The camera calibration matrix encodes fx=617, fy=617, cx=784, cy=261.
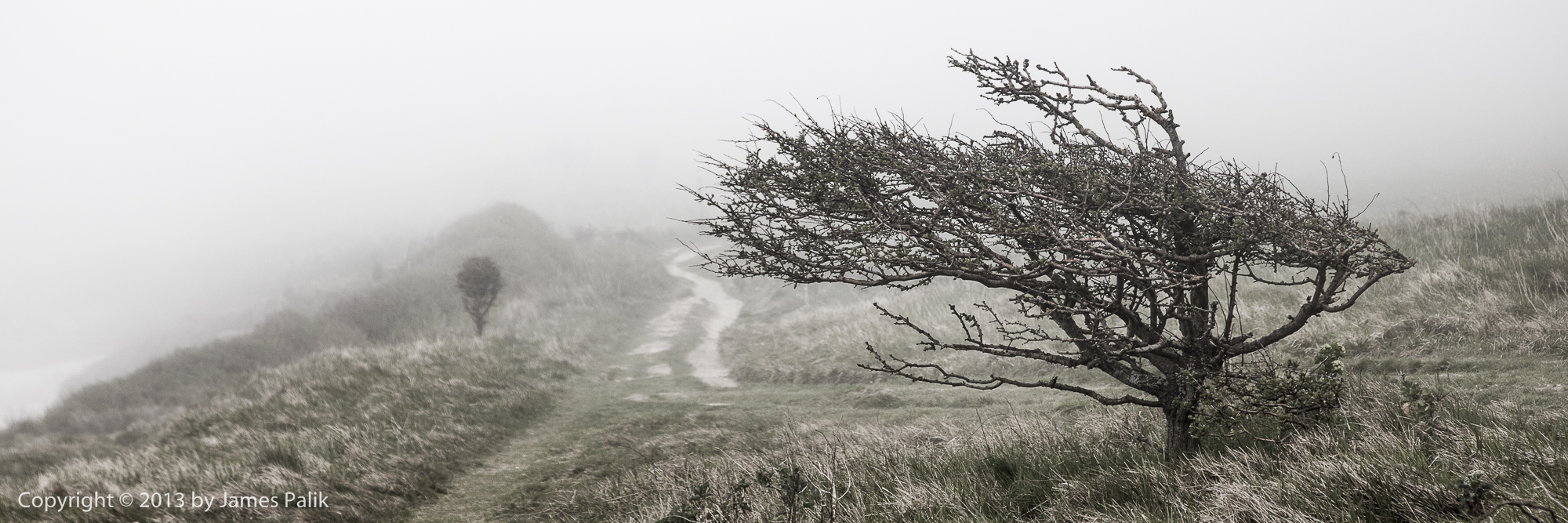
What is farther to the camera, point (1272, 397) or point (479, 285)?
point (479, 285)

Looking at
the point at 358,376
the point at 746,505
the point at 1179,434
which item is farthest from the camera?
the point at 358,376

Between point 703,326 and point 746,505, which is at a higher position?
point 746,505

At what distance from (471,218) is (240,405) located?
42.9 metres

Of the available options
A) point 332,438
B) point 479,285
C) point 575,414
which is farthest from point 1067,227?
point 479,285

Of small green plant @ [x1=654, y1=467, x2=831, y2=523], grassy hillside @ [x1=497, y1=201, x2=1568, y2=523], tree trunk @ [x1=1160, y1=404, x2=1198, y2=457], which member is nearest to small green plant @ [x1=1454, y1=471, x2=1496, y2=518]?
grassy hillside @ [x1=497, y1=201, x2=1568, y2=523]

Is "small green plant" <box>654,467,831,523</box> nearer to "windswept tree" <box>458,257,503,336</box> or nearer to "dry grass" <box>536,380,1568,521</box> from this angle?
"dry grass" <box>536,380,1568,521</box>

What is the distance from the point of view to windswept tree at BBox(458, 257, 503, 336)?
71.7ft

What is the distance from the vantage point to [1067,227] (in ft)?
14.1

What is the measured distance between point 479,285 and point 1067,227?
2184cm

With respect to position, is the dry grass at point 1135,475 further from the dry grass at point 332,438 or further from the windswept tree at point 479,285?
the windswept tree at point 479,285

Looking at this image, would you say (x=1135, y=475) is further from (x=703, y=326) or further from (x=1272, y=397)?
(x=703, y=326)

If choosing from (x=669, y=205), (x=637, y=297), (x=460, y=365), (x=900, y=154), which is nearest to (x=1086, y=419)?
(x=900, y=154)

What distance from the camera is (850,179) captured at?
→ 483 centimetres

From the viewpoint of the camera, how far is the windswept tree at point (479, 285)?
71.7 feet
